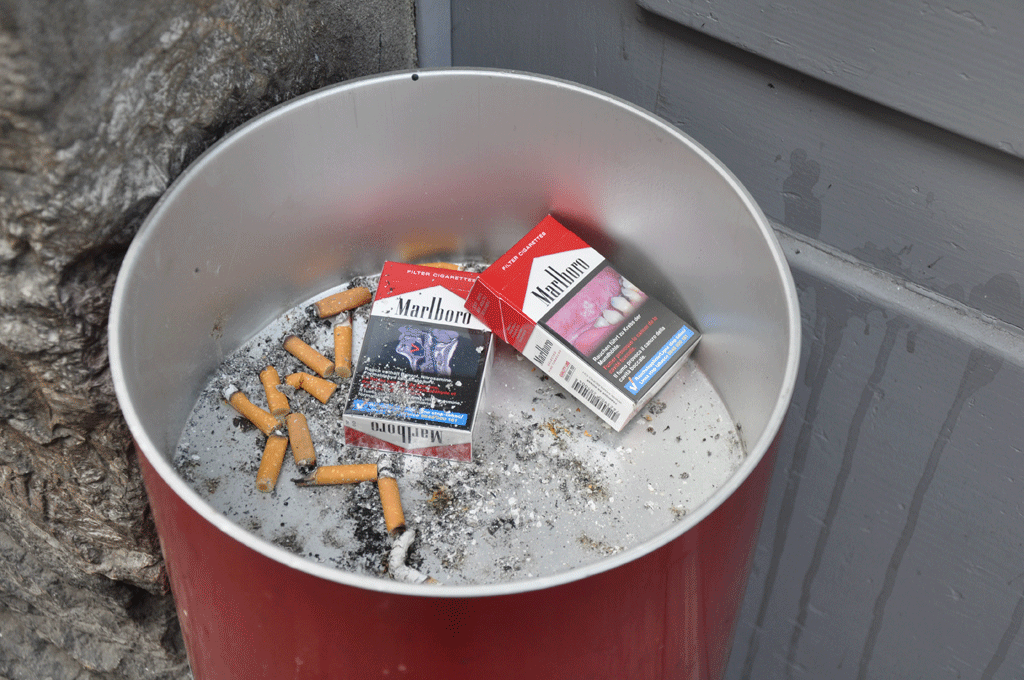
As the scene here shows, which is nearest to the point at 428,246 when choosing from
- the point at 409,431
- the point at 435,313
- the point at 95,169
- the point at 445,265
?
the point at 445,265

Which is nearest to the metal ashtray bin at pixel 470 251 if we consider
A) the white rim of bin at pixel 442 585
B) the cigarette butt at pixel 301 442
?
the white rim of bin at pixel 442 585

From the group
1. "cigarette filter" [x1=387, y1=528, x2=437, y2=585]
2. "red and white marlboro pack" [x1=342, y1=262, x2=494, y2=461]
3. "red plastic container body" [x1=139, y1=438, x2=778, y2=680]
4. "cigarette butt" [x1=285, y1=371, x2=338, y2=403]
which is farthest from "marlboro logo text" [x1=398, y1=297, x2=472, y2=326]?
"red plastic container body" [x1=139, y1=438, x2=778, y2=680]

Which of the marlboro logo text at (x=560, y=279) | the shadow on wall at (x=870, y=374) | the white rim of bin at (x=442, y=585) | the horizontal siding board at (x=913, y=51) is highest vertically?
the horizontal siding board at (x=913, y=51)

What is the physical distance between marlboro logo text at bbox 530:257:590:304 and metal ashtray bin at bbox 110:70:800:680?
7cm

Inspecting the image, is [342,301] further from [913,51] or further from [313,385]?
[913,51]

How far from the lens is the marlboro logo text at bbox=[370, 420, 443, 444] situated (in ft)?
2.58

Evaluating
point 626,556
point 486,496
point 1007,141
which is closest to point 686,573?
point 626,556

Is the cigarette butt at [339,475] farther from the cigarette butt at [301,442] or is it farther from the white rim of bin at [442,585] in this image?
the white rim of bin at [442,585]

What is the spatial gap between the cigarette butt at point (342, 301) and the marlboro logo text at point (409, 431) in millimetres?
188

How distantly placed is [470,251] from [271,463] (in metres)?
0.35

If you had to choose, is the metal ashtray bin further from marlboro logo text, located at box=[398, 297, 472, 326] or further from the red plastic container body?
marlboro logo text, located at box=[398, 297, 472, 326]

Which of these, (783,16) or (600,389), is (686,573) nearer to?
(600,389)

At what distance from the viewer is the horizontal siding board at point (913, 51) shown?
76cm

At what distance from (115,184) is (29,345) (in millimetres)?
178
